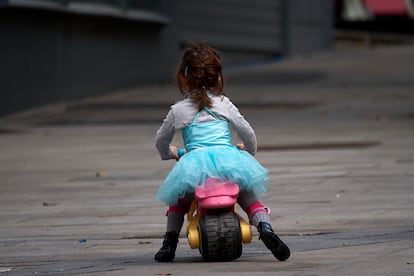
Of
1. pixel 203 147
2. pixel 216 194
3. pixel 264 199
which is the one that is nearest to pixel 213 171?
pixel 216 194

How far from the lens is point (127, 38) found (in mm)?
25281

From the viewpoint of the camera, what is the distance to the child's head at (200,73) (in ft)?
22.5

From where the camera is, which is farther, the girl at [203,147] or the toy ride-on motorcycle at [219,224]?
the girl at [203,147]

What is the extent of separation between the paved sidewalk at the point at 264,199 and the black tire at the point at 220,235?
0.10 meters

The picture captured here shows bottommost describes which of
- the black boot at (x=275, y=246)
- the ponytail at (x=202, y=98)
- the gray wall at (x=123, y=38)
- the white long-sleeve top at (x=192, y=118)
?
the gray wall at (x=123, y=38)

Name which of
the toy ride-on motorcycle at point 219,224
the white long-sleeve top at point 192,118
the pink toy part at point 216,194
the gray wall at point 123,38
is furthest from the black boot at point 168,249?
the gray wall at point 123,38

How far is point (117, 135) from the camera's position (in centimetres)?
1705

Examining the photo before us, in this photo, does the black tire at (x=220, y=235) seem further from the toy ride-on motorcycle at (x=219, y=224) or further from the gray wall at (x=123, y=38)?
the gray wall at (x=123, y=38)

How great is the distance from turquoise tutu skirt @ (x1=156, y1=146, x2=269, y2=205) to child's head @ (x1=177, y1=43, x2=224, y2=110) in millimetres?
299

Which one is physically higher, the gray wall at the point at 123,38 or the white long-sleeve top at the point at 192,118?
the white long-sleeve top at the point at 192,118

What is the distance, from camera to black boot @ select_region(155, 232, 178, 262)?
691 centimetres

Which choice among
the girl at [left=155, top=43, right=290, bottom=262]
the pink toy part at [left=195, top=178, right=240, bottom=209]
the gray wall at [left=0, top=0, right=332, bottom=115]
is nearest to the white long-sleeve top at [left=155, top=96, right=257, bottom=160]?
the girl at [left=155, top=43, right=290, bottom=262]

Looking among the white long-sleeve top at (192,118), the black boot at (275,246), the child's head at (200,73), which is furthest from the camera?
the white long-sleeve top at (192,118)

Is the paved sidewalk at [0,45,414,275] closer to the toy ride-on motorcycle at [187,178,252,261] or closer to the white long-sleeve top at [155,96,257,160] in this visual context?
the toy ride-on motorcycle at [187,178,252,261]
